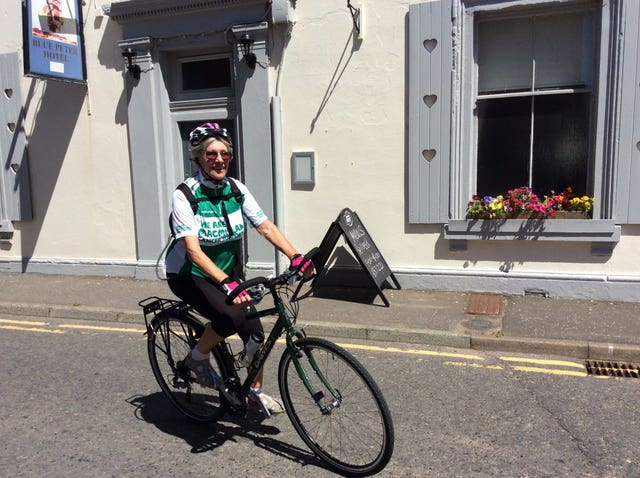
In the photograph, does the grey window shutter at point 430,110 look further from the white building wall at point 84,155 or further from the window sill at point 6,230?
the window sill at point 6,230

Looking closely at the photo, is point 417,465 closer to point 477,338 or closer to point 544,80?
point 477,338

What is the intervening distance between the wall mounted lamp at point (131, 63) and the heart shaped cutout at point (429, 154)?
427 centimetres

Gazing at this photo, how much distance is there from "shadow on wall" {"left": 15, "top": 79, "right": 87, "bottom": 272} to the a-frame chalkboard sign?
443 cm

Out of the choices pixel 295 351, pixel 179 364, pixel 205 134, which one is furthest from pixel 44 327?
pixel 295 351

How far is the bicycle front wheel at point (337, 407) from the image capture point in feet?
9.57

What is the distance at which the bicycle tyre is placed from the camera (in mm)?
3660

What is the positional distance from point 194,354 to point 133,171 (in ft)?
17.2

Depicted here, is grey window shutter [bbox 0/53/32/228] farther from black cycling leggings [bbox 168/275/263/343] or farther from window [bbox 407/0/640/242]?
black cycling leggings [bbox 168/275/263/343]

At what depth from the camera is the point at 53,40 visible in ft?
24.2

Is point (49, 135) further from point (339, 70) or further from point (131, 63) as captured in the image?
point (339, 70)

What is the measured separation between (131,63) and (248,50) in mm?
1843

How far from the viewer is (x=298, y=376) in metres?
3.11

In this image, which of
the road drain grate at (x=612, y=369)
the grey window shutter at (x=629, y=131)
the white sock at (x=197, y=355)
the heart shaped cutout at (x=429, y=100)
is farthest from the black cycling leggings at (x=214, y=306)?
the grey window shutter at (x=629, y=131)

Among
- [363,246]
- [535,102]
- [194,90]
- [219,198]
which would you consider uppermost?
[194,90]
